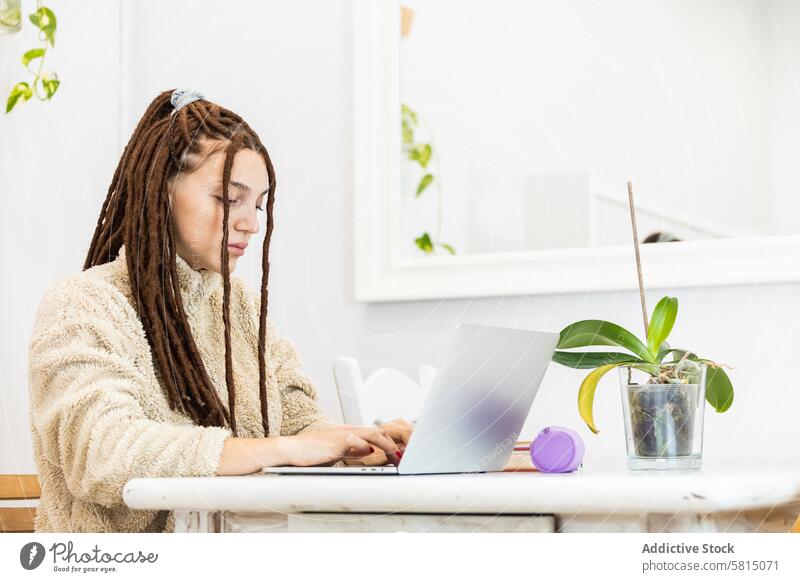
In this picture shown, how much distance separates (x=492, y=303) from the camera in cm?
119

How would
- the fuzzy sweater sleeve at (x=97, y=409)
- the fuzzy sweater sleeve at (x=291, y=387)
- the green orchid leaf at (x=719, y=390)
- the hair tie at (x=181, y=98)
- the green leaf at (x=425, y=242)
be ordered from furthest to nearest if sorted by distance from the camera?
the green leaf at (x=425, y=242), the fuzzy sweater sleeve at (x=291, y=387), the hair tie at (x=181, y=98), the green orchid leaf at (x=719, y=390), the fuzzy sweater sleeve at (x=97, y=409)

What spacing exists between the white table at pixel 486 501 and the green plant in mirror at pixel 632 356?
150mm

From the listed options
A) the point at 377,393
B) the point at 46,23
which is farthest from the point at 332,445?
the point at 46,23

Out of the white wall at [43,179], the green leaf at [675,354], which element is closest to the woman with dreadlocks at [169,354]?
the green leaf at [675,354]

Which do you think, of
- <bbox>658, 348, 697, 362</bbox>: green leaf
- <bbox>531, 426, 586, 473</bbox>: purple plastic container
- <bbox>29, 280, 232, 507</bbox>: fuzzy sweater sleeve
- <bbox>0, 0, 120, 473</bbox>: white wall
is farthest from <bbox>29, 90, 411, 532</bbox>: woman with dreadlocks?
<bbox>0, 0, 120, 473</bbox>: white wall

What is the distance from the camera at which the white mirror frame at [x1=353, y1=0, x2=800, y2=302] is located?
1.06 metres

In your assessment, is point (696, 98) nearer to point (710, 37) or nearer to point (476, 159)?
point (710, 37)

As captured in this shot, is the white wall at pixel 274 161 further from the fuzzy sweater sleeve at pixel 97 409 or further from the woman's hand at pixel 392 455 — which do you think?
the fuzzy sweater sleeve at pixel 97 409

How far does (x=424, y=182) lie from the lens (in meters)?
1.24

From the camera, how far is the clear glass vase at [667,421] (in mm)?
762

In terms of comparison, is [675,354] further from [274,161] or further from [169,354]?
[274,161]

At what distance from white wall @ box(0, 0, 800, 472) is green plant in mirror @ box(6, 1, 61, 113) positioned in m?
0.02

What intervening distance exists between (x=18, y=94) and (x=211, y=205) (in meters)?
0.51

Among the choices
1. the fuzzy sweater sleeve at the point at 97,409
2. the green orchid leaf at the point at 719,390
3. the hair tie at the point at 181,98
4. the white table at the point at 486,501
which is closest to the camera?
the white table at the point at 486,501
